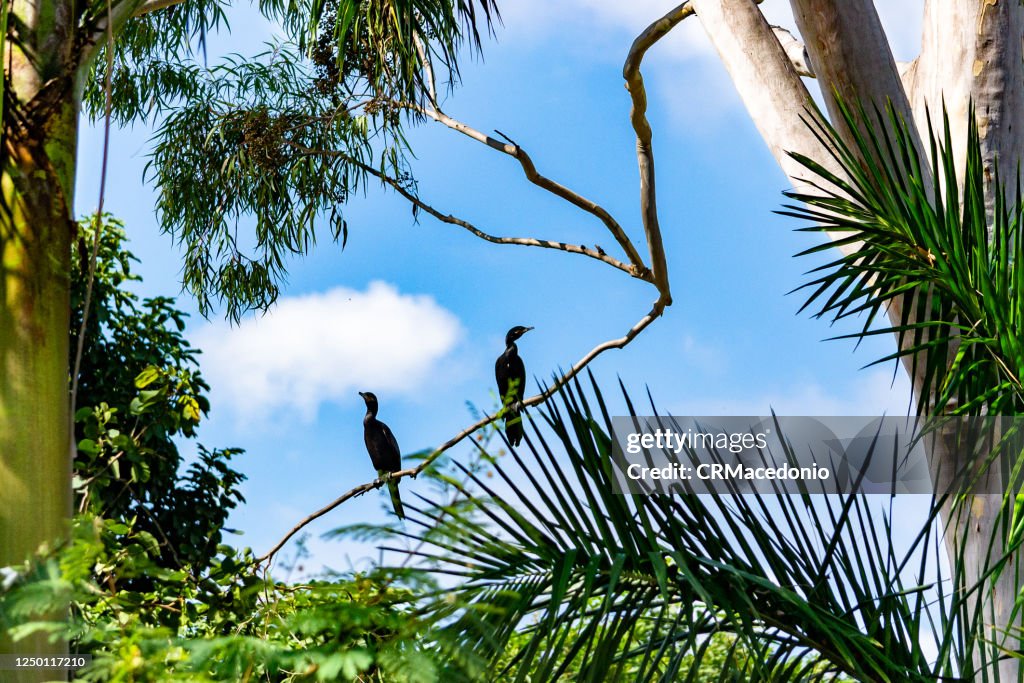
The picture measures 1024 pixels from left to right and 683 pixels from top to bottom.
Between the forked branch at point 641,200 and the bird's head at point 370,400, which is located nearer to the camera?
the forked branch at point 641,200

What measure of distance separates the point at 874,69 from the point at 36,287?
Answer: 195 cm

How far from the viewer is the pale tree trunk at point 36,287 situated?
1.65 metres

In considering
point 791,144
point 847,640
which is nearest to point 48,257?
point 847,640

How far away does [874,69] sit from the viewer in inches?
95.3

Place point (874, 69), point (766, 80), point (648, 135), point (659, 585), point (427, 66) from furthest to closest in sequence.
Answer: point (427, 66) → point (648, 135) → point (766, 80) → point (874, 69) → point (659, 585)

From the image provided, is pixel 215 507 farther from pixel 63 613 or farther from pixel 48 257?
pixel 63 613

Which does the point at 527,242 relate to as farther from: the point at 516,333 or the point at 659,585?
the point at 659,585

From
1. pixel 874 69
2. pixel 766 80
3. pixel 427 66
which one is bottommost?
pixel 874 69

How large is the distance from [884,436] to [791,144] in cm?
110

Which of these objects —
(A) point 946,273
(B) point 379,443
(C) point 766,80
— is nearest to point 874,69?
(C) point 766,80

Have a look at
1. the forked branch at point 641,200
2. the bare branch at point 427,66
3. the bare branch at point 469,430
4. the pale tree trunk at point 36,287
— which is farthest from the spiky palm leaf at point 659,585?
the bare branch at point 427,66

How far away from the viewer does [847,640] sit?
1261 millimetres

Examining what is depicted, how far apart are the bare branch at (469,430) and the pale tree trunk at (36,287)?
1.27 feet

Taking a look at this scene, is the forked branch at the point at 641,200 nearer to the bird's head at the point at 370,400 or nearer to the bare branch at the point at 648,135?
the bare branch at the point at 648,135
